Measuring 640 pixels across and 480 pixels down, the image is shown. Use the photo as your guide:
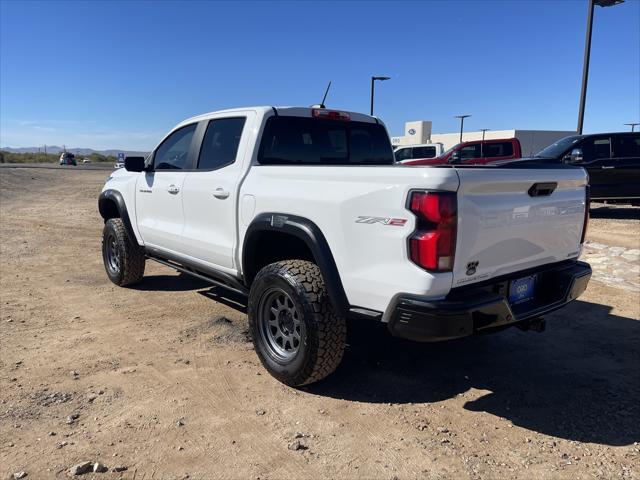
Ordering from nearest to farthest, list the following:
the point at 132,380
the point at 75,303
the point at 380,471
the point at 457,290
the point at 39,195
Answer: the point at 380,471 < the point at 457,290 < the point at 132,380 < the point at 75,303 < the point at 39,195

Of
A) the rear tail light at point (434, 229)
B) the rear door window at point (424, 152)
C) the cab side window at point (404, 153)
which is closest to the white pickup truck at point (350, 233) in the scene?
the rear tail light at point (434, 229)

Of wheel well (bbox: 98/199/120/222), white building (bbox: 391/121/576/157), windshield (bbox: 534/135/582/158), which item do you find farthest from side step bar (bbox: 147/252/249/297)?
white building (bbox: 391/121/576/157)

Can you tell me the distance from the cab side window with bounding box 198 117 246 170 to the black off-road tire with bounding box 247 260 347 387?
1231 mm

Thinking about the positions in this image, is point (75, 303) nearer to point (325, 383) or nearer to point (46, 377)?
point (46, 377)

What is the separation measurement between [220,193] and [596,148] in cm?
1049

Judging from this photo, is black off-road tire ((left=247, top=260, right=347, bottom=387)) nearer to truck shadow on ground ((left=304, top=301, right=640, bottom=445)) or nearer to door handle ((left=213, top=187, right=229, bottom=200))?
truck shadow on ground ((left=304, top=301, right=640, bottom=445))

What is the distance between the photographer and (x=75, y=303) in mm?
5426

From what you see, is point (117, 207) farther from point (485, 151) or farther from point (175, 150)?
point (485, 151)

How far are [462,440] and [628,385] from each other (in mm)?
1601

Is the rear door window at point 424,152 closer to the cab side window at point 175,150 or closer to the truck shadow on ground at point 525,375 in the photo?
the truck shadow on ground at point 525,375

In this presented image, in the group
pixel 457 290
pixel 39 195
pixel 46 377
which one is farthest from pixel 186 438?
pixel 39 195

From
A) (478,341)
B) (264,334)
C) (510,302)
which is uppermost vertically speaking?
(510,302)

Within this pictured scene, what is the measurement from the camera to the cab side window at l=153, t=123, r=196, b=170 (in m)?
4.87

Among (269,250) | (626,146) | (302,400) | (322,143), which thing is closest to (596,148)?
(626,146)
